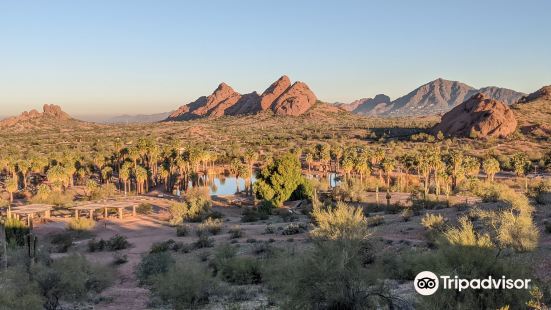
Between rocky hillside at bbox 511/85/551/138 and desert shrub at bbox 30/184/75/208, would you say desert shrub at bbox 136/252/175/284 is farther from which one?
rocky hillside at bbox 511/85/551/138

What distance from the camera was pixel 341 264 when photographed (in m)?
11.3

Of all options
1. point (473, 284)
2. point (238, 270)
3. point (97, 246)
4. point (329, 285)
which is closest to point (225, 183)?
point (97, 246)

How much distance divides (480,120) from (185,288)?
9956cm

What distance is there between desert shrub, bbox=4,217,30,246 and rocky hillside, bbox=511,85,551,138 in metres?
96.6

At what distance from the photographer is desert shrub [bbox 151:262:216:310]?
630 inches

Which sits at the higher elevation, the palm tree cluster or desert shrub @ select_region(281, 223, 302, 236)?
the palm tree cluster

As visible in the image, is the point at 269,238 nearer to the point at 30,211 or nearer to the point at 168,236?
the point at 168,236

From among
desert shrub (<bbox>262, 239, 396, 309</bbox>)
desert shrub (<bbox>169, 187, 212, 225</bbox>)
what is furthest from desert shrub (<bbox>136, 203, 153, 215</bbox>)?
desert shrub (<bbox>262, 239, 396, 309</bbox>)

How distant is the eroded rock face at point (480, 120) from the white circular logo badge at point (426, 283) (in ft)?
312

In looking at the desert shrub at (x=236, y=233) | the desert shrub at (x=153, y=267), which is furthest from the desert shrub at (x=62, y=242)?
the desert shrub at (x=236, y=233)

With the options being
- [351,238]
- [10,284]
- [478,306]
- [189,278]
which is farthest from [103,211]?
[478,306]

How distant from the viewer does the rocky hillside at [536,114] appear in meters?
99.4

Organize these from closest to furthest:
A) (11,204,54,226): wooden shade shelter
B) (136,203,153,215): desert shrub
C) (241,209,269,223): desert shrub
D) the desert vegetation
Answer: the desert vegetation → (11,204,54,226): wooden shade shelter → (241,209,269,223): desert shrub → (136,203,153,215): desert shrub

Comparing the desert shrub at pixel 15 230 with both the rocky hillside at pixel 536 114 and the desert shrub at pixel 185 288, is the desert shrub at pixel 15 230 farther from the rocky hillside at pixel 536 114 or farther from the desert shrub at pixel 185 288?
the rocky hillside at pixel 536 114
